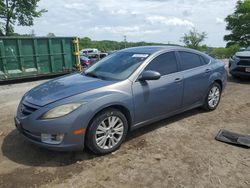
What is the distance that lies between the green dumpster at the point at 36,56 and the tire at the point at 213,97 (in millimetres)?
8840

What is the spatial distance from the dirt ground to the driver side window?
1.07 meters

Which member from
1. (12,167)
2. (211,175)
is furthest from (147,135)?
(12,167)

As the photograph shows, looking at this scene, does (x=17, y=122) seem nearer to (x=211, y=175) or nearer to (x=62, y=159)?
(x=62, y=159)

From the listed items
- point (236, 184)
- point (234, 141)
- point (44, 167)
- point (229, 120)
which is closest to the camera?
point (236, 184)

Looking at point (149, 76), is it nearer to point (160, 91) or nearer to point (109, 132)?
point (160, 91)

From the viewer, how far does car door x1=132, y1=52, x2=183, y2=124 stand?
4488 mm

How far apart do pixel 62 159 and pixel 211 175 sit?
204cm

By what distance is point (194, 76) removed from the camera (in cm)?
553

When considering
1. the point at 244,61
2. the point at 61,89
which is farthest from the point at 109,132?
the point at 244,61

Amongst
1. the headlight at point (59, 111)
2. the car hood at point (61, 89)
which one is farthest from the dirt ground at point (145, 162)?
the car hood at point (61, 89)

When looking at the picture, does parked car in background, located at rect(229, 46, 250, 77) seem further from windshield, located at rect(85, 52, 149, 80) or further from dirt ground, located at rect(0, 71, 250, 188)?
windshield, located at rect(85, 52, 149, 80)

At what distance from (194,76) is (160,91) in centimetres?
113

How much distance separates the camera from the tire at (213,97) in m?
6.11

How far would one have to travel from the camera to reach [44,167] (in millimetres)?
3791
